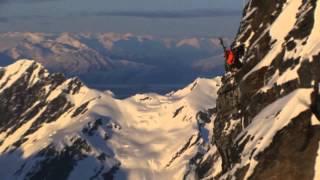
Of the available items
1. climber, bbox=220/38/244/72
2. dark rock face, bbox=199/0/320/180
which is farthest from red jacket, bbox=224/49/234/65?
dark rock face, bbox=199/0/320/180

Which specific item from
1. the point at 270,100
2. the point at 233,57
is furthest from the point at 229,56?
the point at 270,100

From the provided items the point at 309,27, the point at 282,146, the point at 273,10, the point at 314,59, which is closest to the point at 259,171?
the point at 282,146

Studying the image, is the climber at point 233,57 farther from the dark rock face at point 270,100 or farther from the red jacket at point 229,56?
the dark rock face at point 270,100

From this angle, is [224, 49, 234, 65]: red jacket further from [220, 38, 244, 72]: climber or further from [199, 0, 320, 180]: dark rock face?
[199, 0, 320, 180]: dark rock face

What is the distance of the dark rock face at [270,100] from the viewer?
5631 centimetres

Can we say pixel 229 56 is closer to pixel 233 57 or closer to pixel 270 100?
pixel 233 57

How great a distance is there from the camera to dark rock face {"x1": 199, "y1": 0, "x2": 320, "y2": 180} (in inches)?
2217

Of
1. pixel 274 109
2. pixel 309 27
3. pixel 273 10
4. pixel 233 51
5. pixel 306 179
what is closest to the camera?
pixel 306 179

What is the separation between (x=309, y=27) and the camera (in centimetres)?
7088

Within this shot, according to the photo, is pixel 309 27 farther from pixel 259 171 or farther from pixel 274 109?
pixel 259 171

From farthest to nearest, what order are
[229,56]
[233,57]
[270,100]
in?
[233,57] → [229,56] → [270,100]

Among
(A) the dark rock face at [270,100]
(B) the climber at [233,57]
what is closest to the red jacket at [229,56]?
(B) the climber at [233,57]

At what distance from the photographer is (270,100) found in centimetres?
6931

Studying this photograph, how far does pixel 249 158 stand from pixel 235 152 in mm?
6696
